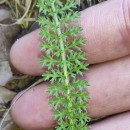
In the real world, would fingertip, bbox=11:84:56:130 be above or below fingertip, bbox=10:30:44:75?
below

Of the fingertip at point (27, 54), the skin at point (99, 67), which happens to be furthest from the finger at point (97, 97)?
the fingertip at point (27, 54)

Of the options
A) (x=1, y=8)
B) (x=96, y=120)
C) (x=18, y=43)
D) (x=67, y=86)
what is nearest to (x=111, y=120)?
(x=96, y=120)

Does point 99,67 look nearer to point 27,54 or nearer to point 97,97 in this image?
point 97,97

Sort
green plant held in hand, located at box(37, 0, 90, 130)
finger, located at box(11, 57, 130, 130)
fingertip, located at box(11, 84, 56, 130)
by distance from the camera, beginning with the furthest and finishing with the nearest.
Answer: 1. fingertip, located at box(11, 84, 56, 130)
2. finger, located at box(11, 57, 130, 130)
3. green plant held in hand, located at box(37, 0, 90, 130)

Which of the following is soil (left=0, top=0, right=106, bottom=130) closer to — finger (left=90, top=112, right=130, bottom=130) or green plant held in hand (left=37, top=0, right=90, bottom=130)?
green plant held in hand (left=37, top=0, right=90, bottom=130)

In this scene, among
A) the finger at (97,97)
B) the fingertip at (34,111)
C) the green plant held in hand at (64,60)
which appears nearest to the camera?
the green plant held in hand at (64,60)

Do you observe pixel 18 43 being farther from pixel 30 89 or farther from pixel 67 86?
pixel 67 86

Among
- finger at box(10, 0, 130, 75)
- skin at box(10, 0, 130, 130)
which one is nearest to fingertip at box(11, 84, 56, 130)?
skin at box(10, 0, 130, 130)

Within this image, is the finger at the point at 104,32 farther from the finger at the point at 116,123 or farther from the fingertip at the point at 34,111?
the finger at the point at 116,123
